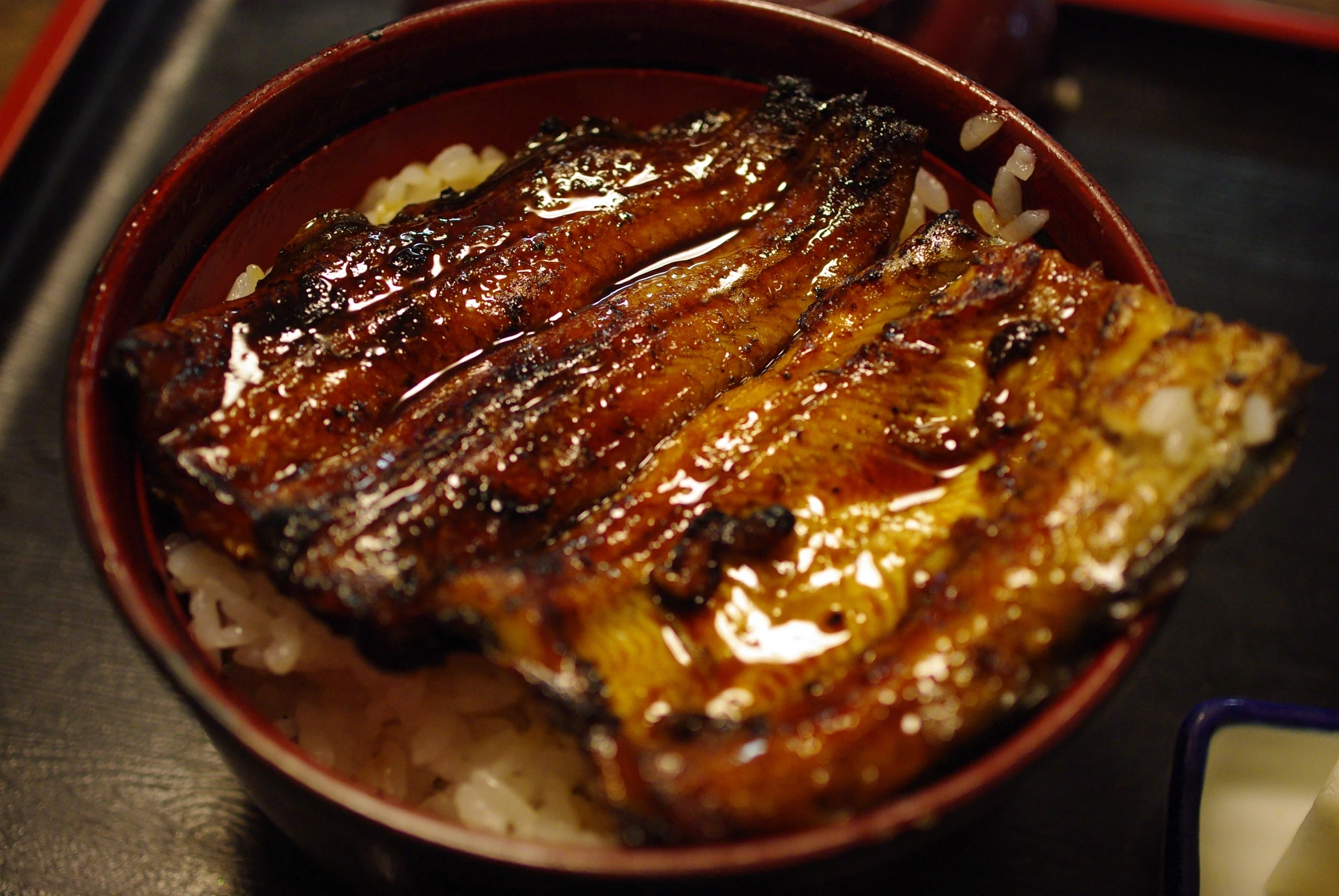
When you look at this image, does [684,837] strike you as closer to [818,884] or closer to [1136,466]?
[818,884]

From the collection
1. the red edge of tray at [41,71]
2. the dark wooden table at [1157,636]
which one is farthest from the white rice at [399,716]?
the red edge of tray at [41,71]

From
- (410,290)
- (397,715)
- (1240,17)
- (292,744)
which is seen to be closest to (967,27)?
(1240,17)

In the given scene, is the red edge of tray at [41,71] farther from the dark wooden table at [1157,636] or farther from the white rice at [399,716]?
the white rice at [399,716]

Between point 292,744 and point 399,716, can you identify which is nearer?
point 292,744

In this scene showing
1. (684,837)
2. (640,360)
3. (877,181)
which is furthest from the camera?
(877,181)

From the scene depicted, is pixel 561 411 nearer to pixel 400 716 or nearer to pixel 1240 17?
pixel 400 716

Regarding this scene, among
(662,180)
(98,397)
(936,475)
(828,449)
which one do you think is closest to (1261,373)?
(936,475)
